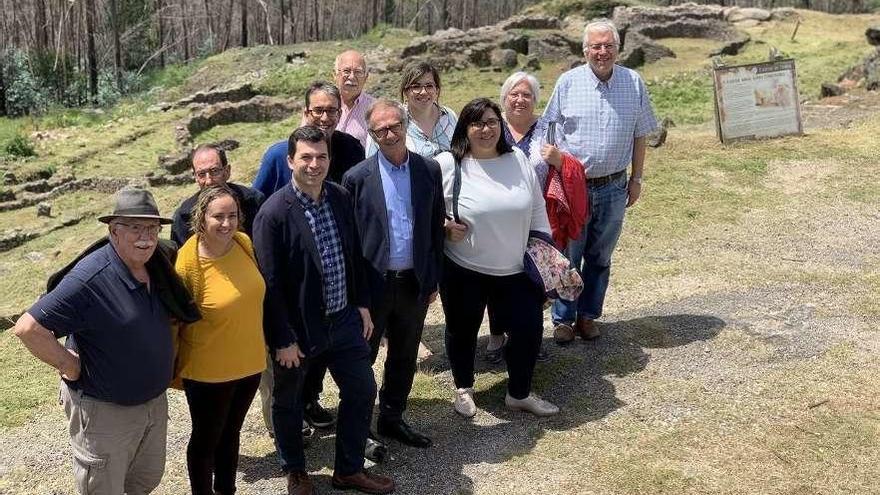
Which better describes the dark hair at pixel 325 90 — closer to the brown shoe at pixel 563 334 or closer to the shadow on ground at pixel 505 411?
the shadow on ground at pixel 505 411

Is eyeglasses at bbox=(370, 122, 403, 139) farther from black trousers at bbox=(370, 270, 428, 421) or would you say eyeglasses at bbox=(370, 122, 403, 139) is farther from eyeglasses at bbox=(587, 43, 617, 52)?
eyeglasses at bbox=(587, 43, 617, 52)

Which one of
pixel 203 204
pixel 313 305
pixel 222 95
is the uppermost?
pixel 203 204

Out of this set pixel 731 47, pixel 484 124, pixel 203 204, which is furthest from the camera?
pixel 731 47

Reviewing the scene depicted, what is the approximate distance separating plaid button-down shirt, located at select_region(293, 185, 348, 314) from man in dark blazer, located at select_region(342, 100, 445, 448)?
0.26 meters

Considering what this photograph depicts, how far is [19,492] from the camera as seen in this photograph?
16.3 ft

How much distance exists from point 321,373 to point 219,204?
1584 millimetres

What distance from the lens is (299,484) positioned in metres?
4.41

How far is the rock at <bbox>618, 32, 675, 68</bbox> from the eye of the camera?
21.0m

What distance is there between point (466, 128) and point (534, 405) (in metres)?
1.82

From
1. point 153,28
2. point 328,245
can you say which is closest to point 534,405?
point 328,245

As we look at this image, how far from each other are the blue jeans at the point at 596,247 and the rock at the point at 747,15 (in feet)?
74.0

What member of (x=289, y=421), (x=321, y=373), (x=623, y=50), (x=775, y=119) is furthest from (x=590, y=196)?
Result: (x=623, y=50)

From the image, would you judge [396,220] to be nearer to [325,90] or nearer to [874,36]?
[325,90]

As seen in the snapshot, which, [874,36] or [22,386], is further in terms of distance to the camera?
[874,36]
